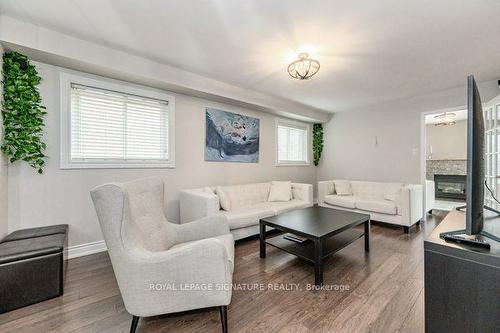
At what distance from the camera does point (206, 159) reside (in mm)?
3734

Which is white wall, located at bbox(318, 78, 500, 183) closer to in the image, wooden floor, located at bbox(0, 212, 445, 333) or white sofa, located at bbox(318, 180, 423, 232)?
white sofa, located at bbox(318, 180, 423, 232)

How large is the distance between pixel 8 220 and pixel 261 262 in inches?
103

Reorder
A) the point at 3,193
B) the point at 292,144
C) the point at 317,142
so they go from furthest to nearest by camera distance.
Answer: the point at 317,142 → the point at 292,144 → the point at 3,193

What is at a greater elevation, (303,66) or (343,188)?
(303,66)

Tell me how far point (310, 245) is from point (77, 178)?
110 inches

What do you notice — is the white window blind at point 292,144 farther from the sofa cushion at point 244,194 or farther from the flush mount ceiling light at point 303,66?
the flush mount ceiling light at point 303,66

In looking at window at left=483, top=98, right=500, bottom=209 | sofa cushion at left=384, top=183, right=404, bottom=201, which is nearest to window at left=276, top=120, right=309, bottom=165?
sofa cushion at left=384, top=183, right=404, bottom=201

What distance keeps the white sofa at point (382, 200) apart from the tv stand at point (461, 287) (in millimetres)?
2844

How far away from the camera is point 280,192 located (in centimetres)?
398

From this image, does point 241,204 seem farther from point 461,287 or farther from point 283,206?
point 461,287

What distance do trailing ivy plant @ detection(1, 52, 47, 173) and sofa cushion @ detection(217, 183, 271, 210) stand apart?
2172 mm

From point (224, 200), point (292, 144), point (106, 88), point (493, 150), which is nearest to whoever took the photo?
point (493, 150)

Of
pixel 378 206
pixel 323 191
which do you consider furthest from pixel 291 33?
pixel 323 191

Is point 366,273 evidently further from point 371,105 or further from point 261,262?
point 371,105
